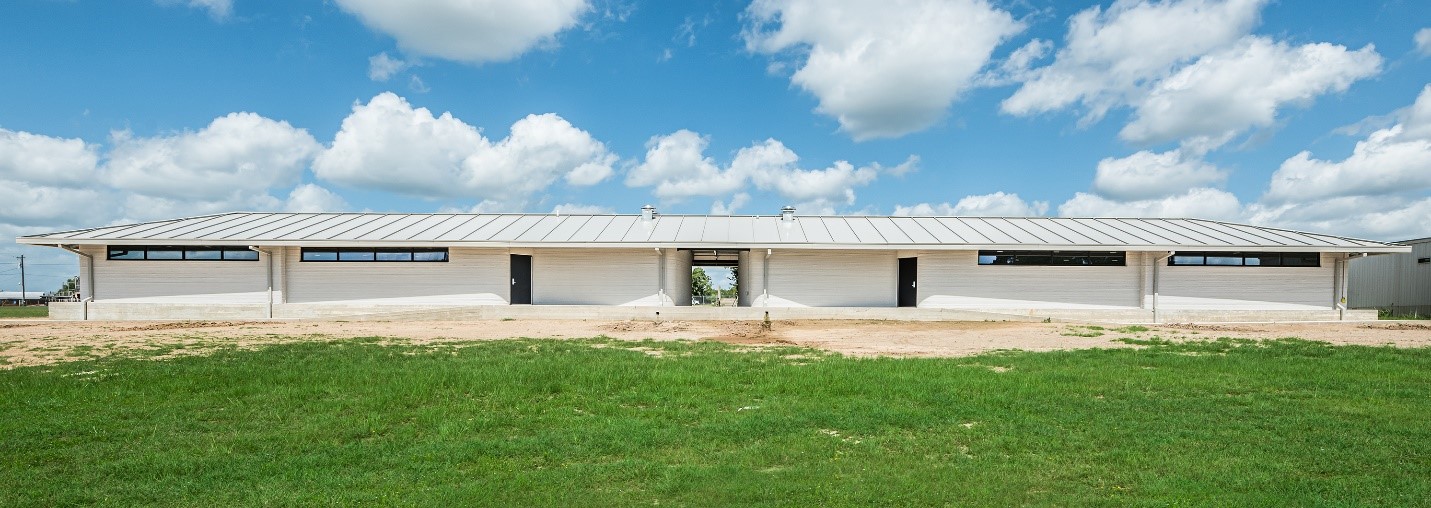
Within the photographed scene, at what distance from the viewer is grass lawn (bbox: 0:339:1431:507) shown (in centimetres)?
445

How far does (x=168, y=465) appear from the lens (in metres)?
4.97

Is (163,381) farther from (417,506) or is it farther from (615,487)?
(615,487)

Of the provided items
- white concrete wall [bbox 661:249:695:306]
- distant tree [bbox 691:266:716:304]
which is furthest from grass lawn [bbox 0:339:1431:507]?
distant tree [bbox 691:266:716:304]

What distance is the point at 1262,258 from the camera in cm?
2091

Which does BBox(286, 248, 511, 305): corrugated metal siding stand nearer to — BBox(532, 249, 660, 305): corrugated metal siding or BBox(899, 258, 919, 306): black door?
BBox(532, 249, 660, 305): corrugated metal siding

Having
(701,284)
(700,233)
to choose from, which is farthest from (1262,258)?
(701,284)

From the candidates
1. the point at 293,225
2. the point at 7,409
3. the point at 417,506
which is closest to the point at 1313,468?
the point at 417,506

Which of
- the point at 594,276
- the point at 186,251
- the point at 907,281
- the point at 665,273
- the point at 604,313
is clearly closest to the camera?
the point at 604,313

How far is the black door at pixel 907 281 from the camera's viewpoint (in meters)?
22.2

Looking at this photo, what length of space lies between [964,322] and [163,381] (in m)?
16.5

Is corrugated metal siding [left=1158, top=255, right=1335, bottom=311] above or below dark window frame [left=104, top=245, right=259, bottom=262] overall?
below

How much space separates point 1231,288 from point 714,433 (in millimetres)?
21311

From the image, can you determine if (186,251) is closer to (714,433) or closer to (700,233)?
(700,233)

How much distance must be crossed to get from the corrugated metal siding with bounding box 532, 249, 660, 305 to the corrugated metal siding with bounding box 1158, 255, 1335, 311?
1509cm
